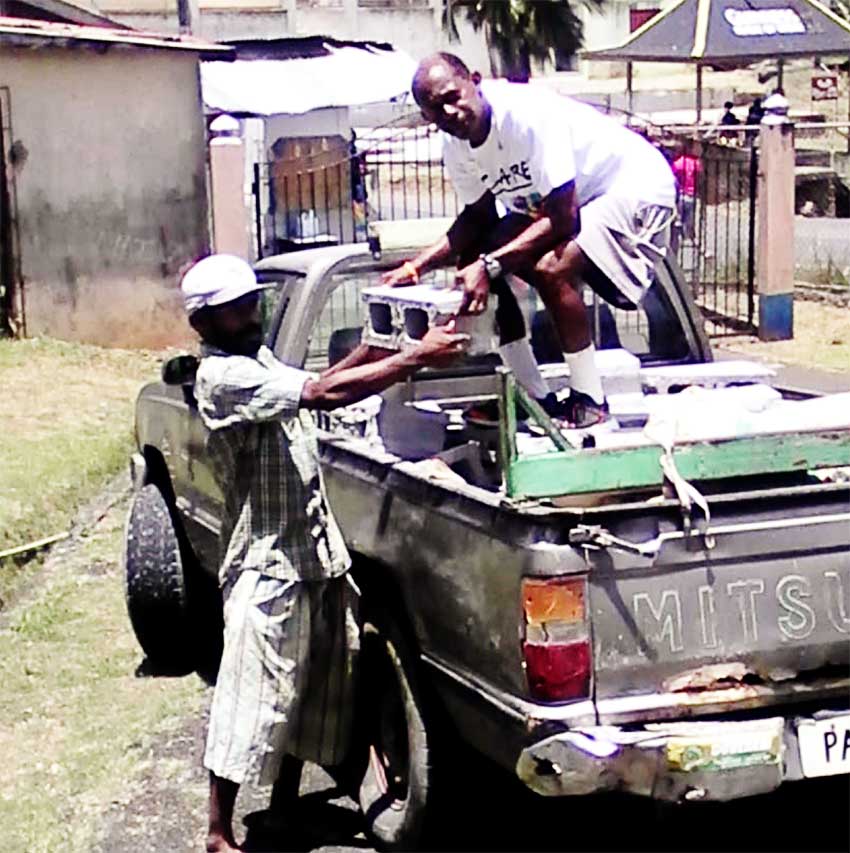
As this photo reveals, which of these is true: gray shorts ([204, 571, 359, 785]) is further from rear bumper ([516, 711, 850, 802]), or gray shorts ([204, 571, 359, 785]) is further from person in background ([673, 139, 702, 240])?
person in background ([673, 139, 702, 240])

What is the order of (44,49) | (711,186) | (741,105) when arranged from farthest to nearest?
(741,105)
(711,186)
(44,49)

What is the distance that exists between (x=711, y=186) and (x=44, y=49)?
21.3 feet

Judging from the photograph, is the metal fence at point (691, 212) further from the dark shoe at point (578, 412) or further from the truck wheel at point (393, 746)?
the truck wheel at point (393, 746)

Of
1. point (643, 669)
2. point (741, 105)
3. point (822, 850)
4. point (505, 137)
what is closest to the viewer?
point (643, 669)

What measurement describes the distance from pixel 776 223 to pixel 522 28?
27591 millimetres

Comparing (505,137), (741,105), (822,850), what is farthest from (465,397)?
(741,105)

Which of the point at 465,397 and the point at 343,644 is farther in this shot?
the point at 465,397

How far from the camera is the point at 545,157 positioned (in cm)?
506

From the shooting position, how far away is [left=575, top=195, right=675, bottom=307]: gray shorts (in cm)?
528

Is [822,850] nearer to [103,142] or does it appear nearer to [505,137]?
[505,137]

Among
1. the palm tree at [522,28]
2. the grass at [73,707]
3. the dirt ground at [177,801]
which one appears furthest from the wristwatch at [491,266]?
the palm tree at [522,28]

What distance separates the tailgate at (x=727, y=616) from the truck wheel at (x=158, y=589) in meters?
2.86

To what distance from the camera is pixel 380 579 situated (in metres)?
4.67

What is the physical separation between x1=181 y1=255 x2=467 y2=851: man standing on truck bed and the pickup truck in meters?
0.19
